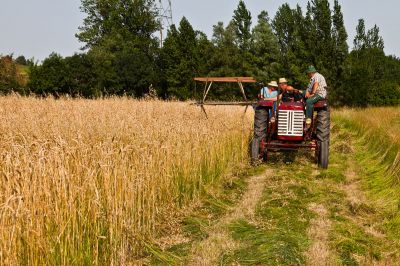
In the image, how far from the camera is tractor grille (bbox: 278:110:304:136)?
22.8ft

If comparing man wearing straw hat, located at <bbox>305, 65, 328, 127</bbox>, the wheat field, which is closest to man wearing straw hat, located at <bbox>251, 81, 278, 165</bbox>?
man wearing straw hat, located at <bbox>305, 65, 328, 127</bbox>

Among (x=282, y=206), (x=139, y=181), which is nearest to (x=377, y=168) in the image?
(x=282, y=206)

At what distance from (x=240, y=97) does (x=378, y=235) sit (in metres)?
26.8

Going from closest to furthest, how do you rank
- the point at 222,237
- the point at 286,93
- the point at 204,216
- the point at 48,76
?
the point at 222,237 → the point at 204,216 → the point at 286,93 → the point at 48,76

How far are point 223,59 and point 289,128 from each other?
26.3 meters

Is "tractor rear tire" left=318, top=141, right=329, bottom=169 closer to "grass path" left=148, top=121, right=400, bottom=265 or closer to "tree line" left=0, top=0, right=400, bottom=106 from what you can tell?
"grass path" left=148, top=121, right=400, bottom=265

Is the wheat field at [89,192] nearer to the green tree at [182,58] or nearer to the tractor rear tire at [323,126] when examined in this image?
the tractor rear tire at [323,126]

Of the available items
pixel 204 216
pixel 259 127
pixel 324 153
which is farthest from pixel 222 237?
pixel 324 153

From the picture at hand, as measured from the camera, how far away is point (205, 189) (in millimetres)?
5457

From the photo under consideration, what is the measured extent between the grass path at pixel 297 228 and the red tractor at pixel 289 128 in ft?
2.49

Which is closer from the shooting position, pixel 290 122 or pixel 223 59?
pixel 290 122

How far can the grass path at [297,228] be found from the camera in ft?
11.4

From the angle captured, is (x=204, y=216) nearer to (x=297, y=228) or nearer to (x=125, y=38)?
(x=297, y=228)

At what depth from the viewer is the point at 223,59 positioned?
3266 centimetres
